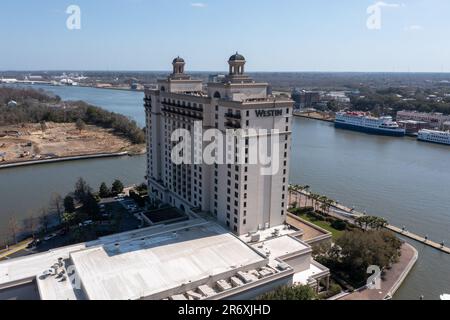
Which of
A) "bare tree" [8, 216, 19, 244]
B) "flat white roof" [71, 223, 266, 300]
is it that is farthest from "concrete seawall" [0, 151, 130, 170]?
"flat white roof" [71, 223, 266, 300]

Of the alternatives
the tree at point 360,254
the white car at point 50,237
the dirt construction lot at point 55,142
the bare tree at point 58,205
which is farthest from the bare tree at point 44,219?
the dirt construction lot at point 55,142

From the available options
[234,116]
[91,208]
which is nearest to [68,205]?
[91,208]

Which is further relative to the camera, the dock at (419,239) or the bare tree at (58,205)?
the bare tree at (58,205)

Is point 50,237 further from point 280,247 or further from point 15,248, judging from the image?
point 280,247

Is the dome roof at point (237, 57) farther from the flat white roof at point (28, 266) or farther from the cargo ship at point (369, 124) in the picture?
the cargo ship at point (369, 124)

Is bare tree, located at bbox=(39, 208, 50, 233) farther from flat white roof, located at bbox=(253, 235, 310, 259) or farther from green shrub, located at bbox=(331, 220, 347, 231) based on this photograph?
green shrub, located at bbox=(331, 220, 347, 231)

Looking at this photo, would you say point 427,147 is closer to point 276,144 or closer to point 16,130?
point 276,144
